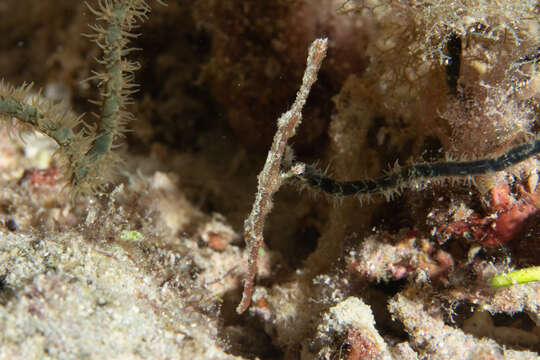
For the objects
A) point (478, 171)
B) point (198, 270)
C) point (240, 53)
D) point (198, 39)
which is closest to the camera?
point (478, 171)

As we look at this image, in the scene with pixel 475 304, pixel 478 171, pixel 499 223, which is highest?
pixel 478 171

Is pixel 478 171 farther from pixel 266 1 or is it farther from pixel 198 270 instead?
pixel 266 1

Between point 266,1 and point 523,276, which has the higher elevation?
point 266,1

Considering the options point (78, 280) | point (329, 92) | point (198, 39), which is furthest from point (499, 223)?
point (198, 39)

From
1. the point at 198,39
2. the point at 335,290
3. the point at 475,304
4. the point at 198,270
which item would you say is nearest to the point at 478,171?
the point at 475,304

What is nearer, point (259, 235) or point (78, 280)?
point (78, 280)

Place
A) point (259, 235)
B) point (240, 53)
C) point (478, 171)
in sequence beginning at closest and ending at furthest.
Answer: point (478, 171), point (259, 235), point (240, 53)
